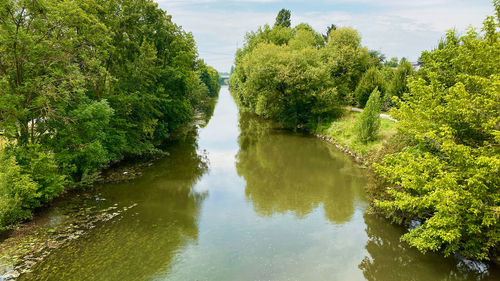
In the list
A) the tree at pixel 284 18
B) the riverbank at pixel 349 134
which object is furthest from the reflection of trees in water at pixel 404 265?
the tree at pixel 284 18

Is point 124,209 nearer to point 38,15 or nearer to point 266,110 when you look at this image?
point 38,15

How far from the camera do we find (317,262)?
11.4 m

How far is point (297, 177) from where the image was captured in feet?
67.5

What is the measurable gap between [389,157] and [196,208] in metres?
9.95

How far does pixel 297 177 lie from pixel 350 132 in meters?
11.3

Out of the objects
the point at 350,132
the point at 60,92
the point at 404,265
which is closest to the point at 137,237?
the point at 60,92

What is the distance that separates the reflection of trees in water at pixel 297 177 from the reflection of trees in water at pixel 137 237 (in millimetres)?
4104

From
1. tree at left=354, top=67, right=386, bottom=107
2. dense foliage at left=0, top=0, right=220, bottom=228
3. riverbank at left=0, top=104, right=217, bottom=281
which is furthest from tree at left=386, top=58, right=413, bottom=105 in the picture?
riverbank at left=0, top=104, right=217, bottom=281

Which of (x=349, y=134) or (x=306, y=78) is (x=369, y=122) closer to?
(x=349, y=134)

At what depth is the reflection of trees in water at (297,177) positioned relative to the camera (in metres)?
16.3

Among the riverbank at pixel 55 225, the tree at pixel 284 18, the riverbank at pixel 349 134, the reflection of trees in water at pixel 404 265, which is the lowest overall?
the reflection of trees in water at pixel 404 265

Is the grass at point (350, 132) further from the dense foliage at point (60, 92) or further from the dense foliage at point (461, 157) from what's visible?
the dense foliage at point (60, 92)

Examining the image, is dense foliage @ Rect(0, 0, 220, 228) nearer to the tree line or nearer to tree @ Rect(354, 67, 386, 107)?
the tree line

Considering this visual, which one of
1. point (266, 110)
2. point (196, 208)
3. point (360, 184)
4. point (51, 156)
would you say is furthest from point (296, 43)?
point (51, 156)
